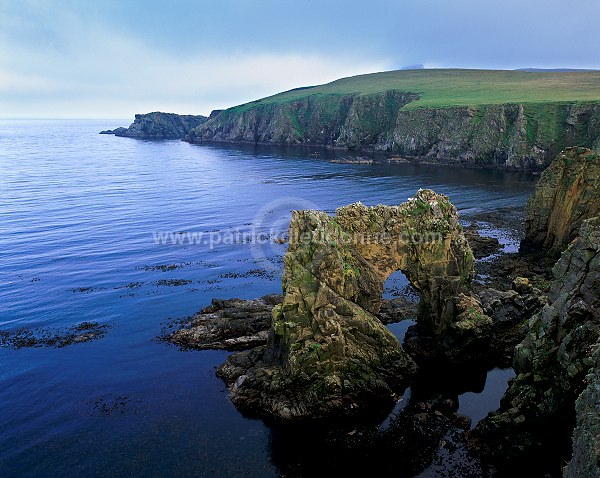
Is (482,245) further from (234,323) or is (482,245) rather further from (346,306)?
(234,323)

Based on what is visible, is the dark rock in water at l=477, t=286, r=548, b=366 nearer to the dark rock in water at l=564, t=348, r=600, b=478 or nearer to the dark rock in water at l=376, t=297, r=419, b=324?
the dark rock in water at l=376, t=297, r=419, b=324

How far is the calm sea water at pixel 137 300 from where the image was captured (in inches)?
1252

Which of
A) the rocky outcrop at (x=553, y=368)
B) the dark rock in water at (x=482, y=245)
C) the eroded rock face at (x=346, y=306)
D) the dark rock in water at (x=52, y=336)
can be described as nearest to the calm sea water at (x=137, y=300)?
the dark rock in water at (x=52, y=336)

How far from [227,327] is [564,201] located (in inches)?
2048

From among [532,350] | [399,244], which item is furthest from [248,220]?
[532,350]

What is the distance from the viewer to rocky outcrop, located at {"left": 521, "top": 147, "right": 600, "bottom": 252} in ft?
209

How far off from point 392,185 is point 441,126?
62.3 meters

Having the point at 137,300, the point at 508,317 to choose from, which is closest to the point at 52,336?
the point at 137,300

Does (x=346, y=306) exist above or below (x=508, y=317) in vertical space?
above

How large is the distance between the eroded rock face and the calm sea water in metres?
3.73

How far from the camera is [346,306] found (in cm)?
3809

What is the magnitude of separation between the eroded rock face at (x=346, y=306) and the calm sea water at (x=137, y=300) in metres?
3.73

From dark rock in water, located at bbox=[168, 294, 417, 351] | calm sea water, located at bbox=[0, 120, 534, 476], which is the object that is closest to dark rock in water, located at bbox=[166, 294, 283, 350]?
dark rock in water, located at bbox=[168, 294, 417, 351]

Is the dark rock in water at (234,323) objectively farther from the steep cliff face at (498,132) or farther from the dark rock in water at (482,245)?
the steep cliff face at (498,132)
